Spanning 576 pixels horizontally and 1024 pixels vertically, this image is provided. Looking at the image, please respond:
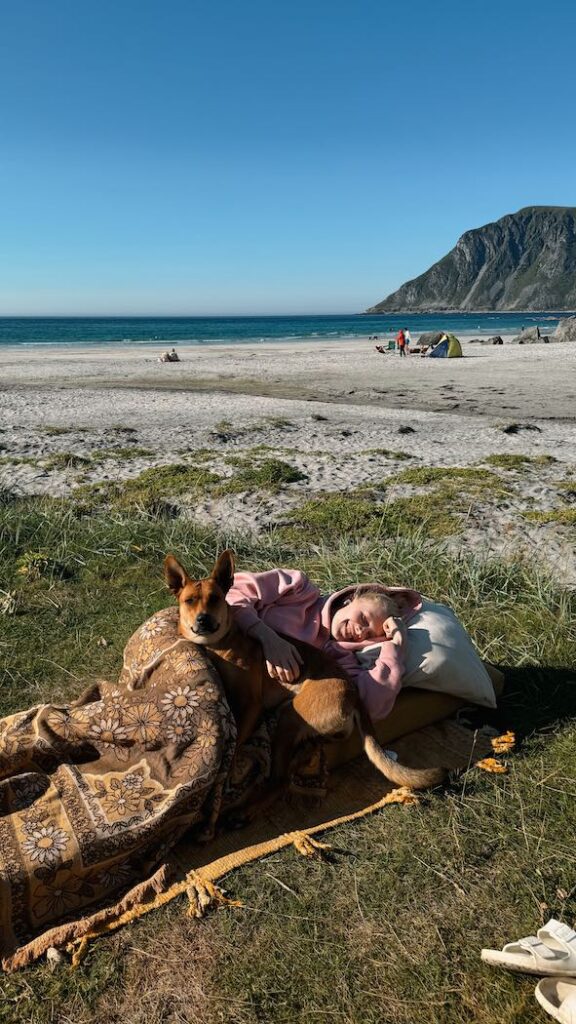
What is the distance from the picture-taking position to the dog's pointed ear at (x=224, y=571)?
13.2ft

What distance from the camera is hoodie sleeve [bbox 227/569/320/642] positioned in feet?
15.8

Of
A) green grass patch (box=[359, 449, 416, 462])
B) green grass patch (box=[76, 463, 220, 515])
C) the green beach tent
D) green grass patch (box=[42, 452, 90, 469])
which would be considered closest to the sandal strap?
green grass patch (box=[76, 463, 220, 515])

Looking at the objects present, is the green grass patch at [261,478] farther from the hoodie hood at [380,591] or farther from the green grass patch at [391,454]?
the hoodie hood at [380,591]

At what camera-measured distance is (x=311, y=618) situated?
198 inches

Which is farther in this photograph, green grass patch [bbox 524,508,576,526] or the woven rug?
green grass patch [bbox 524,508,576,526]

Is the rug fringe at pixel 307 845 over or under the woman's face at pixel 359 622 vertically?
under

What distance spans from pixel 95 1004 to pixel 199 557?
4.86 m

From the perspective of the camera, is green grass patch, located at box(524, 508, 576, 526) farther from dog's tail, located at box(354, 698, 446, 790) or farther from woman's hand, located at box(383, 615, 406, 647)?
dog's tail, located at box(354, 698, 446, 790)

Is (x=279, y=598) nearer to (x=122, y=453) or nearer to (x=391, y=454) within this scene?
(x=391, y=454)

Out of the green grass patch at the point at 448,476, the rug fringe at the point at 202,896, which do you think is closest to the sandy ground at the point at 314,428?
the green grass patch at the point at 448,476

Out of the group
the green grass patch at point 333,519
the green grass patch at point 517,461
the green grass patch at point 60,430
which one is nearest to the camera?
the green grass patch at point 333,519

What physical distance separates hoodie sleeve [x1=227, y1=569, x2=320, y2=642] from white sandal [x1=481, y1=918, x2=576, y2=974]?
223 centimetres

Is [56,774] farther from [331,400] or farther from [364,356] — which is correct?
[364,356]

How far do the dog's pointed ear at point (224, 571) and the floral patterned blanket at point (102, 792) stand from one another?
0.38 meters
